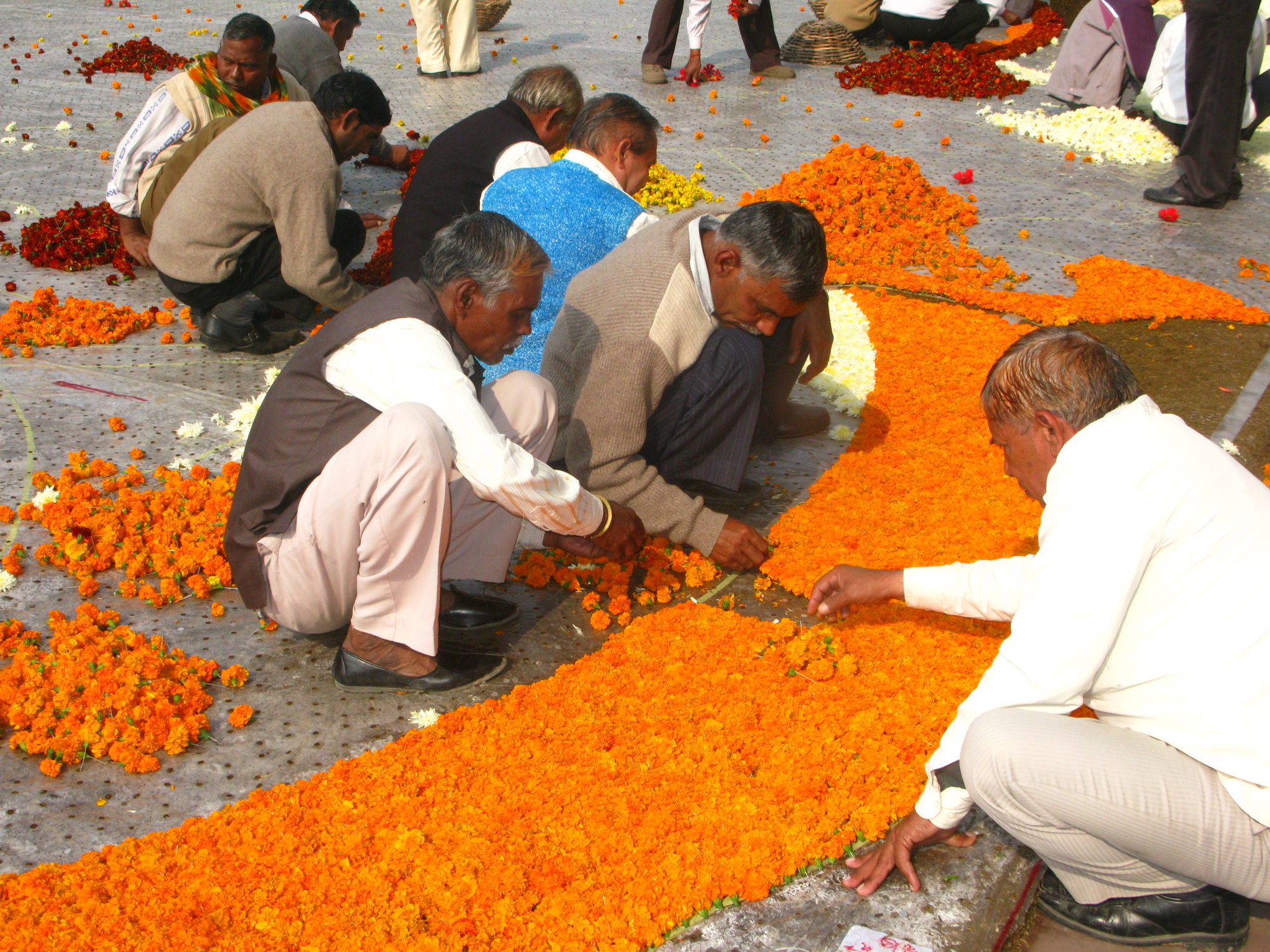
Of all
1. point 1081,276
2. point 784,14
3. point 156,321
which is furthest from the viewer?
point 784,14

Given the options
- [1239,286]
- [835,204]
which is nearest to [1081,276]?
[1239,286]

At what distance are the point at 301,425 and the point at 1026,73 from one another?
35.0ft

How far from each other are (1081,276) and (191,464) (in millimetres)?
5216

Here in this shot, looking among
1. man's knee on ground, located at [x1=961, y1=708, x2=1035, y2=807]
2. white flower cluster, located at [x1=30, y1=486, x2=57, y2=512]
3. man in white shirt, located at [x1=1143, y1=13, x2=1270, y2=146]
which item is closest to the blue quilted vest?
white flower cluster, located at [x1=30, y1=486, x2=57, y2=512]

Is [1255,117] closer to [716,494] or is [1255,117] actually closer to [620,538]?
[716,494]

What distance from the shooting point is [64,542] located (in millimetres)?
3461

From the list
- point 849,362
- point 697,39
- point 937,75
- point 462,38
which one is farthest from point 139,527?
point 937,75

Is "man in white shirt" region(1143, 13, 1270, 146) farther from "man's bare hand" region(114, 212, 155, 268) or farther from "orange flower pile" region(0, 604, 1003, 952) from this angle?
"man's bare hand" region(114, 212, 155, 268)

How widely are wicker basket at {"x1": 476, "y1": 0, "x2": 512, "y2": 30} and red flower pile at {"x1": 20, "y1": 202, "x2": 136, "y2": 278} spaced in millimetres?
6918

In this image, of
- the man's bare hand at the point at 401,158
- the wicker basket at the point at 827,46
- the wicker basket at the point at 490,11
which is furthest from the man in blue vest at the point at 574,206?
the wicker basket at the point at 490,11

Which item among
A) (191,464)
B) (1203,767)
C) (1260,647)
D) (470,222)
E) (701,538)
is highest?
(470,222)

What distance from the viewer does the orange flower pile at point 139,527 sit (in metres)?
3.40

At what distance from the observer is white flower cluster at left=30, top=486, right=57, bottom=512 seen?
3.71m

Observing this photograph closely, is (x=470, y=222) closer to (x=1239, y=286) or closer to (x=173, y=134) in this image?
(x=173, y=134)
